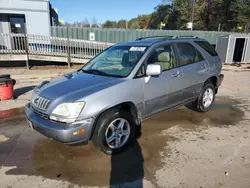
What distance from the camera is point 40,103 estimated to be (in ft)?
10.1

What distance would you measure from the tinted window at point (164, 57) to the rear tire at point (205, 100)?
133cm

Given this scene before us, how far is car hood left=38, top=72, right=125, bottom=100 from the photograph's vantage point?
294 centimetres

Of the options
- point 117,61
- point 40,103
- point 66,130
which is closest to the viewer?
point 66,130

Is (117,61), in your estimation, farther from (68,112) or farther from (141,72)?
(68,112)

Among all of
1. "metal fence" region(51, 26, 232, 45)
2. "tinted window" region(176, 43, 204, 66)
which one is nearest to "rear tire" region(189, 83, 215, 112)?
"tinted window" region(176, 43, 204, 66)

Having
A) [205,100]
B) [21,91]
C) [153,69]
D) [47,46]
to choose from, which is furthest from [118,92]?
[47,46]

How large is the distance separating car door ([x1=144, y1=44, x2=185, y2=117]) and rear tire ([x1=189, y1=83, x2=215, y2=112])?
2.90 ft

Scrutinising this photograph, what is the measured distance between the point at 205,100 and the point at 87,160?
3311mm

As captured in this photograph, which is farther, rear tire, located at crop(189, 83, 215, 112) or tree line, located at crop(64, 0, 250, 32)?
tree line, located at crop(64, 0, 250, 32)

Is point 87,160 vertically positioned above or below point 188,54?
below

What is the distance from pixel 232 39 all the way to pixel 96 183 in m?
14.2

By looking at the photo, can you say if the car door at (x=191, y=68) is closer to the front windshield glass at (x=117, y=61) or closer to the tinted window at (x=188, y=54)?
the tinted window at (x=188, y=54)

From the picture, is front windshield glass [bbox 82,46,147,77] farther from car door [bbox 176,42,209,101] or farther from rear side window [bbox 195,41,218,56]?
rear side window [bbox 195,41,218,56]

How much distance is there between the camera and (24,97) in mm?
6332
